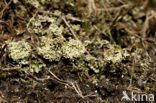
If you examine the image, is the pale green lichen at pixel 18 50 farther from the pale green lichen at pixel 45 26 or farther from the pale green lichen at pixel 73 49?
the pale green lichen at pixel 73 49

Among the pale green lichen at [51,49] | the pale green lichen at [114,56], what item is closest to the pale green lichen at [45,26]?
the pale green lichen at [51,49]

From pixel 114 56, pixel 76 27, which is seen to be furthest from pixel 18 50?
pixel 114 56

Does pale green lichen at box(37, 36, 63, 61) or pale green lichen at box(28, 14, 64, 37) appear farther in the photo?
pale green lichen at box(28, 14, 64, 37)

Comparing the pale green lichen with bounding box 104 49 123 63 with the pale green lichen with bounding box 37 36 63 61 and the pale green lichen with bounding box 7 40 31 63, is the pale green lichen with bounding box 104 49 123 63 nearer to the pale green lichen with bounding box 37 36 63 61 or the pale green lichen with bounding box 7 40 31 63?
the pale green lichen with bounding box 37 36 63 61

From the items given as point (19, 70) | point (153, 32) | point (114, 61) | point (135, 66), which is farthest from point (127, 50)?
point (19, 70)

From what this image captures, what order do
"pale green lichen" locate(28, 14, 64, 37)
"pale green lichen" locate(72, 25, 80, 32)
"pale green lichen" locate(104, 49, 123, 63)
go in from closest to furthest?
"pale green lichen" locate(104, 49, 123, 63)
"pale green lichen" locate(28, 14, 64, 37)
"pale green lichen" locate(72, 25, 80, 32)

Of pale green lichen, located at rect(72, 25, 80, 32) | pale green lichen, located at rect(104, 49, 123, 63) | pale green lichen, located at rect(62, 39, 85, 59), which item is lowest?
pale green lichen, located at rect(104, 49, 123, 63)

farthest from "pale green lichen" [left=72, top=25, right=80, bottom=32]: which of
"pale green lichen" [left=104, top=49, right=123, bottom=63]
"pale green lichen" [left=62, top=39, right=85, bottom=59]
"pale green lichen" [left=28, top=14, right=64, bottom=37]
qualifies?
"pale green lichen" [left=104, top=49, right=123, bottom=63]
